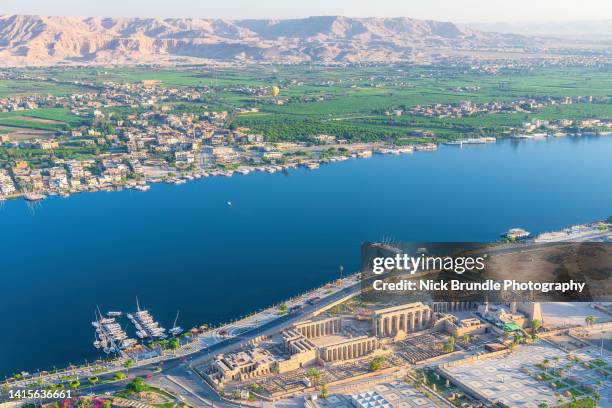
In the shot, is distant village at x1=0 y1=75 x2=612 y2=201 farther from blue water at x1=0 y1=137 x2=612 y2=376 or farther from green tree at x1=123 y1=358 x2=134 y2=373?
green tree at x1=123 y1=358 x2=134 y2=373

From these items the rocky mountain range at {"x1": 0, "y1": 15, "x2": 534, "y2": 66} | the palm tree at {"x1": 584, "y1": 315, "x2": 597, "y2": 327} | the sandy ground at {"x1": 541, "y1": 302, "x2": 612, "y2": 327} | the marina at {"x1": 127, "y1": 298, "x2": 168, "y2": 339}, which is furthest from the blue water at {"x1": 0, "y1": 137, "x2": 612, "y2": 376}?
the rocky mountain range at {"x1": 0, "y1": 15, "x2": 534, "y2": 66}

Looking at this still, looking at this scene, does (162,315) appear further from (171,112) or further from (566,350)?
(171,112)

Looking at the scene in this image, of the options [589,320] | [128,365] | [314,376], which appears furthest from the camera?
[589,320]

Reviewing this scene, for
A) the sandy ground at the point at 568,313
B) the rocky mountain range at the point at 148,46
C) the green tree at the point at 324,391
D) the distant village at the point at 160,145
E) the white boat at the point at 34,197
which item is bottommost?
Result: the green tree at the point at 324,391

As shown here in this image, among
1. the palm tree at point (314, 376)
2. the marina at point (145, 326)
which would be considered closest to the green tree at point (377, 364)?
the palm tree at point (314, 376)

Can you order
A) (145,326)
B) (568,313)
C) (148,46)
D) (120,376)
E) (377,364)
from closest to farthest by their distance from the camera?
(120,376) < (377,364) < (145,326) < (568,313) < (148,46)

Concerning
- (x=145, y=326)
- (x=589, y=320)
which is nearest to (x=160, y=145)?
(x=145, y=326)

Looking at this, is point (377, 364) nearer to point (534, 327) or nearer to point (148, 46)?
point (534, 327)

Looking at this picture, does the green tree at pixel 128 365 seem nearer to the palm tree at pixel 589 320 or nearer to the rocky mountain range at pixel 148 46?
the palm tree at pixel 589 320

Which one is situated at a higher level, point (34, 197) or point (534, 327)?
point (34, 197)

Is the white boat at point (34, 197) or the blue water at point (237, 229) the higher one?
the white boat at point (34, 197)

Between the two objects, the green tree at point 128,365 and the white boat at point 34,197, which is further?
the white boat at point 34,197
